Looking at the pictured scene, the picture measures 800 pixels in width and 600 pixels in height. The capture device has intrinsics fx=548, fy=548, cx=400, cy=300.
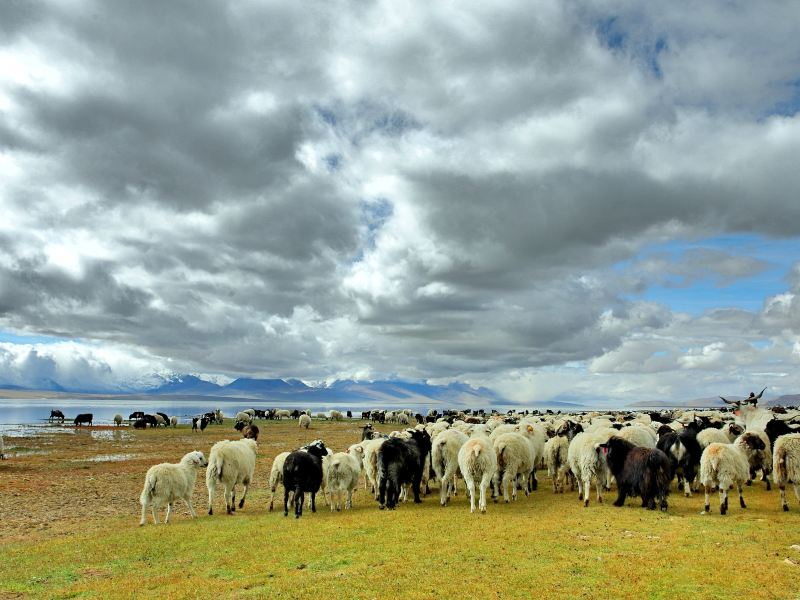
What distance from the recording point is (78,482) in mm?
25906

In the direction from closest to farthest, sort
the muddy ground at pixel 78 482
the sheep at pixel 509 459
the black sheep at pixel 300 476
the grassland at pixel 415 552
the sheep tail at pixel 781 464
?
the grassland at pixel 415 552 → the sheep tail at pixel 781 464 → the black sheep at pixel 300 476 → the muddy ground at pixel 78 482 → the sheep at pixel 509 459

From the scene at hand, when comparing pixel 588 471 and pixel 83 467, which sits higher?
pixel 588 471

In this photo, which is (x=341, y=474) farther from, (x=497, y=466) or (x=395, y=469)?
(x=497, y=466)

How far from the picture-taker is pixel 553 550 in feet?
37.2

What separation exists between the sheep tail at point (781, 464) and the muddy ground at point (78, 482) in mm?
Result: 15940

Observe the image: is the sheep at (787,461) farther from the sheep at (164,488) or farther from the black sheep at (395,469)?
the sheep at (164,488)

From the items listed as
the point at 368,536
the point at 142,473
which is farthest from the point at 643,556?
the point at 142,473

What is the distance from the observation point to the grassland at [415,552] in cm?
934

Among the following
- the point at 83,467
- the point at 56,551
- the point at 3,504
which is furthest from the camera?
the point at 83,467

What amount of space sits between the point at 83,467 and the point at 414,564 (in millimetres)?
28886

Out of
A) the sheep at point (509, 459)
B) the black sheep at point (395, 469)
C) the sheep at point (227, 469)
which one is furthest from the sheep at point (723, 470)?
the sheep at point (227, 469)

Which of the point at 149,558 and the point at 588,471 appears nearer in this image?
the point at 149,558

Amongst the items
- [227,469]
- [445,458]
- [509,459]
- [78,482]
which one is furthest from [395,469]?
[78,482]

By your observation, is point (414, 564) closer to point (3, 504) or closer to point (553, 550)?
Result: point (553, 550)
